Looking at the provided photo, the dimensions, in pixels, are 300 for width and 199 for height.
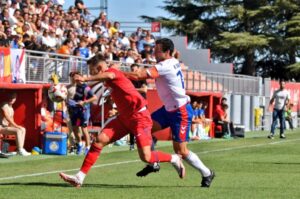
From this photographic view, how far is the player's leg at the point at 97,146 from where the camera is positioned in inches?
473

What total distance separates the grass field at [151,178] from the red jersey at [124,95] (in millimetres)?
1152

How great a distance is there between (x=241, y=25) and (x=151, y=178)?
1971 inches

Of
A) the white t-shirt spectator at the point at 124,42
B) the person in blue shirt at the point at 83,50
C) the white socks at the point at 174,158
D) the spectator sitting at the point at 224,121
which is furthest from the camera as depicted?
the white t-shirt spectator at the point at 124,42

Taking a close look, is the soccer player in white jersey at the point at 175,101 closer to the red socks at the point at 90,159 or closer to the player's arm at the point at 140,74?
the player's arm at the point at 140,74

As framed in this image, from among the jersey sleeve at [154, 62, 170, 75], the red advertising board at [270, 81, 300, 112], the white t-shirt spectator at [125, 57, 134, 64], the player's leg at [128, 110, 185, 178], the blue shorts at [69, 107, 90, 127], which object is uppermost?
the jersey sleeve at [154, 62, 170, 75]

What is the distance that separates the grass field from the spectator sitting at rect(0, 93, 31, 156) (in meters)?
0.55

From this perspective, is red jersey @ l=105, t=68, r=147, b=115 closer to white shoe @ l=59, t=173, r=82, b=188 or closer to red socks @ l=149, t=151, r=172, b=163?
red socks @ l=149, t=151, r=172, b=163

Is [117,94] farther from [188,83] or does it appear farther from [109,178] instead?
[188,83]

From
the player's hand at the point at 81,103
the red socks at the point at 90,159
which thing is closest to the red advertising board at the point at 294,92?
the player's hand at the point at 81,103

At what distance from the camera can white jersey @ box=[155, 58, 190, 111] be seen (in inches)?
479

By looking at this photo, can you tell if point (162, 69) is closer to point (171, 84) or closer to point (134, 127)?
point (171, 84)

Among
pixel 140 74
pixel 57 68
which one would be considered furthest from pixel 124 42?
pixel 140 74

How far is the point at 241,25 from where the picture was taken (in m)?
63.0

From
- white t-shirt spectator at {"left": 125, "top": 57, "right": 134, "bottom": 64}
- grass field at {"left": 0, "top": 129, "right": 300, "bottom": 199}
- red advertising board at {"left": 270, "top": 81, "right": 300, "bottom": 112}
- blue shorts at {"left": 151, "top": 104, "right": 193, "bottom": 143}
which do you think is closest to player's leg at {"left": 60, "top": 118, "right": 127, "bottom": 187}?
grass field at {"left": 0, "top": 129, "right": 300, "bottom": 199}
